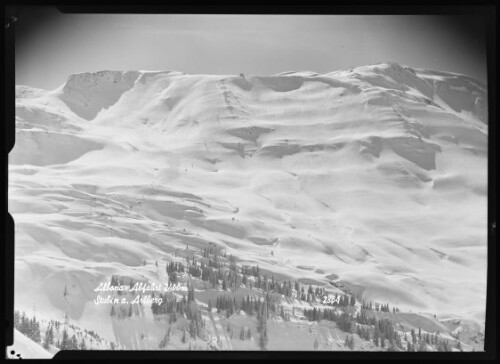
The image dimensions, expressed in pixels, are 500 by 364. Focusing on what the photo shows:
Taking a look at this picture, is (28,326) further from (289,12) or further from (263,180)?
(289,12)

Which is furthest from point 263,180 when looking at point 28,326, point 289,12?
point 28,326

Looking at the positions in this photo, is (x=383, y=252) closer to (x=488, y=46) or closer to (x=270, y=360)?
(x=270, y=360)

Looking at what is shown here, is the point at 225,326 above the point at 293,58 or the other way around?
the other way around

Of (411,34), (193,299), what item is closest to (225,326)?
(193,299)

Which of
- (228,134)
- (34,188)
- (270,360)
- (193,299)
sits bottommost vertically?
(270,360)

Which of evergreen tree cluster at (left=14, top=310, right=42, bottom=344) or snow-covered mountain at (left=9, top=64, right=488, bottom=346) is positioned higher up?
snow-covered mountain at (left=9, top=64, right=488, bottom=346)
